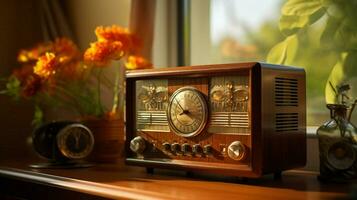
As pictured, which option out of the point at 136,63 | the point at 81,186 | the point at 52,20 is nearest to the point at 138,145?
the point at 81,186

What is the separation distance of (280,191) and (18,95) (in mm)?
903

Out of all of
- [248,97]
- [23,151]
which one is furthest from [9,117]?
[248,97]

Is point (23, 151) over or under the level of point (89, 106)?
under

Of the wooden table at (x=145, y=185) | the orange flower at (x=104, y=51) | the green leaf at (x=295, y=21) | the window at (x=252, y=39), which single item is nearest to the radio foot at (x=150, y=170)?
the wooden table at (x=145, y=185)

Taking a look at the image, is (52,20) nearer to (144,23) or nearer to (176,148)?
(144,23)

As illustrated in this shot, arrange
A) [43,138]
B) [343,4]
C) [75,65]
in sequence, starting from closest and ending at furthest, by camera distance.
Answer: [343,4], [43,138], [75,65]

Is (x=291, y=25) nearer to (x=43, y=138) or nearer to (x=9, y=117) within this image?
(x=43, y=138)

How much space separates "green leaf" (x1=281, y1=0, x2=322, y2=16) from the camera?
138cm

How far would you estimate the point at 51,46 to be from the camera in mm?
Answer: 1570

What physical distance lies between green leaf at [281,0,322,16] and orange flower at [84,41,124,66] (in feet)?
1.58

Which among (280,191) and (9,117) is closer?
(280,191)

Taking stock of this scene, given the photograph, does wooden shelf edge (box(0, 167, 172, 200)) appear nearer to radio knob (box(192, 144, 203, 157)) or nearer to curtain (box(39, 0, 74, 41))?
radio knob (box(192, 144, 203, 157))

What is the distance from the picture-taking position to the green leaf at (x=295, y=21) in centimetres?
138

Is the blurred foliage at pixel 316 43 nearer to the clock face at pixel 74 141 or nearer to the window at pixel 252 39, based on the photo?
the window at pixel 252 39
